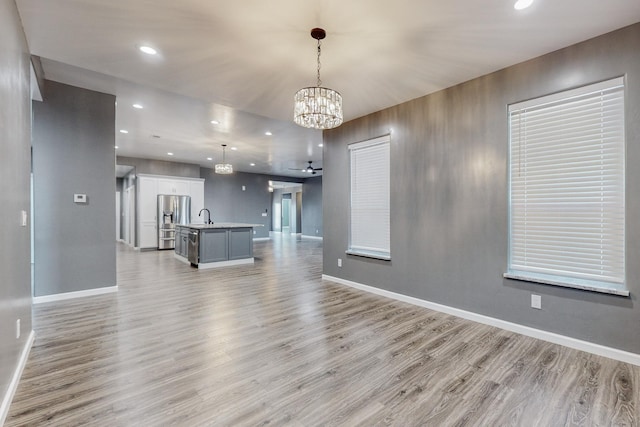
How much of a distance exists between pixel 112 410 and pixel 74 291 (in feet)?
10.3

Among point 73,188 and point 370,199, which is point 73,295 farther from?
point 370,199

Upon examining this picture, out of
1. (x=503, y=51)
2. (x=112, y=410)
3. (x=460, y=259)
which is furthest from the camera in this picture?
(x=460, y=259)

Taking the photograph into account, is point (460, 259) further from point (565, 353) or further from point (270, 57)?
point (270, 57)

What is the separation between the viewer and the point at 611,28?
244 centimetres

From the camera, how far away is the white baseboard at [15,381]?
1702mm

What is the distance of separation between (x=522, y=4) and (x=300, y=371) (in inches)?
126

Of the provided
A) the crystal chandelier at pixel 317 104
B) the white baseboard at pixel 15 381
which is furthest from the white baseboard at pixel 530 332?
the white baseboard at pixel 15 381

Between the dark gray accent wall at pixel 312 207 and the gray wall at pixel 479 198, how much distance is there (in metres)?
8.04

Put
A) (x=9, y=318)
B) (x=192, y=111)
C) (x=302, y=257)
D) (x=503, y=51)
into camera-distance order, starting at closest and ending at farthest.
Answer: (x=9, y=318), (x=503, y=51), (x=192, y=111), (x=302, y=257)

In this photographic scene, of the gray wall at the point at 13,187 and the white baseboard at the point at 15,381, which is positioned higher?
the gray wall at the point at 13,187

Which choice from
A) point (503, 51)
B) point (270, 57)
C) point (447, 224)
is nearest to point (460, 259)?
point (447, 224)

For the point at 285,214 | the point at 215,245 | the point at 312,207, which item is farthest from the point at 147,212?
the point at 285,214

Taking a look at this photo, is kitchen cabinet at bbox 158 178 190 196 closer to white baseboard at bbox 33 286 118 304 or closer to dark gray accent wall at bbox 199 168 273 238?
dark gray accent wall at bbox 199 168 273 238

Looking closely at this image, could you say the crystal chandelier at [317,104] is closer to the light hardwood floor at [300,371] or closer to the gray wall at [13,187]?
the gray wall at [13,187]
